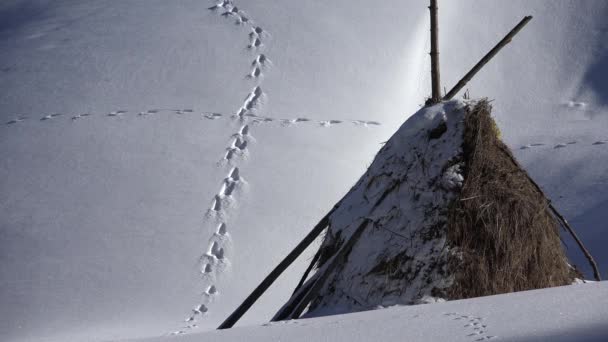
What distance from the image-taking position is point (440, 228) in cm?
306

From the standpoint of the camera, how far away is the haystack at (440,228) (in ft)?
9.95

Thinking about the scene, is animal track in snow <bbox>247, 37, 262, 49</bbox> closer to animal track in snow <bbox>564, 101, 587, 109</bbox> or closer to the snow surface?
animal track in snow <bbox>564, 101, 587, 109</bbox>

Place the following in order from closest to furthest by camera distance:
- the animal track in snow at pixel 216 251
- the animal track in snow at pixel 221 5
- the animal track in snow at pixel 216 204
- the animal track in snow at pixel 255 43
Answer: the animal track in snow at pixel 216 251, the animal track in snow at pixel 216 204, the animal track in snow at pixel 255 43, the animal track in snow at pixel 221 5

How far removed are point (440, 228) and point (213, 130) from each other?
5336mm

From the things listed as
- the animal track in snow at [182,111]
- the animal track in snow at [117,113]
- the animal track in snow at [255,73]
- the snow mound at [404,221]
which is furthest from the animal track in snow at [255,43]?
the snow mound at [404,221]

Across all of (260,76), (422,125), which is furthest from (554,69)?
(422,125)

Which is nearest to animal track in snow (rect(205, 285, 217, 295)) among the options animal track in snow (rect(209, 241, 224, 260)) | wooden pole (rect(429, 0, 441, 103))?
animal track in snow (rect(209, 241, 224, 260))

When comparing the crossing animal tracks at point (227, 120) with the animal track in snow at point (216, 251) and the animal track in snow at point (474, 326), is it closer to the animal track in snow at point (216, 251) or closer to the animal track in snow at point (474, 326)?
the animal track in snow at point (216, 251)

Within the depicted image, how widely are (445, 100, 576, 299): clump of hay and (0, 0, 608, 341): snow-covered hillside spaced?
9.75 ft

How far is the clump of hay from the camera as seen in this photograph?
303cm

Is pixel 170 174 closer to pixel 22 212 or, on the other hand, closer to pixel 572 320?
pixel 22 212

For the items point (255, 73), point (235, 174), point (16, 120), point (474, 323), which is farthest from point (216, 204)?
point (474, 323)

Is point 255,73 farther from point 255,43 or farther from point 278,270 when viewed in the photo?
point 278,270

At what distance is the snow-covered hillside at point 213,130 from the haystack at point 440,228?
8.85 feet
